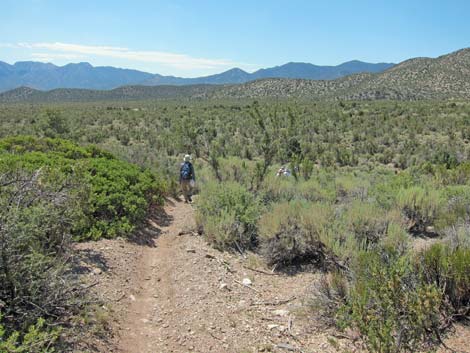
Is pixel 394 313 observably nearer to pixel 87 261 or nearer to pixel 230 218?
pixel 230 218

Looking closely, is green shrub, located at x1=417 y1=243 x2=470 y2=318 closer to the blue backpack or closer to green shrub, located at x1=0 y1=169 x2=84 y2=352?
green shrub, located at x1=0 y1=169 x2=84 y2=352

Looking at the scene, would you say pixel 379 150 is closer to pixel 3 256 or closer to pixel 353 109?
pixel 353 109

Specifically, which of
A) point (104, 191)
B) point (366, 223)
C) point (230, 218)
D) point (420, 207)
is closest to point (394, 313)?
point (366, 223)

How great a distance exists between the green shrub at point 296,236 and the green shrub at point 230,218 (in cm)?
53

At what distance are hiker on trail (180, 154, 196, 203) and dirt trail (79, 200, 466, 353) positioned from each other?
13.2ft

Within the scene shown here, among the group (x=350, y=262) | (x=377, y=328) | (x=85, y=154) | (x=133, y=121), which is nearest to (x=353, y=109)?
(x=133, y=121)

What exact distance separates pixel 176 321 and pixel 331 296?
6.67 feet

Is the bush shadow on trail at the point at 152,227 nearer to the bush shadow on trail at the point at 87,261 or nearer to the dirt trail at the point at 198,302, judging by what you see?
the dirt trail at the point at 198,302

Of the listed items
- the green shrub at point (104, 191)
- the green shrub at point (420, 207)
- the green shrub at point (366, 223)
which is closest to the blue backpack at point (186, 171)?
the green shrub at point (104, 191)

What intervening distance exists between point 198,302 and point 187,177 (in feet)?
21.8

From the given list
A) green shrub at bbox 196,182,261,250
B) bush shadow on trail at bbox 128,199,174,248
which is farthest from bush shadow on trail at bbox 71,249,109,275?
green shrub at bbox 196,182,261,250

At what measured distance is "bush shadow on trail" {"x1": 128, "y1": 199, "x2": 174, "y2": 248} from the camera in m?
8.43

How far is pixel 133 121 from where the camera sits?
3625 cm

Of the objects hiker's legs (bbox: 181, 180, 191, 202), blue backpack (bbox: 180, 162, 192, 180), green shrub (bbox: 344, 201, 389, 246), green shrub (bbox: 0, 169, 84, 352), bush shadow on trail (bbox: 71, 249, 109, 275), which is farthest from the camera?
hiker's legs (bbox: 181, 180, 191, 202)
